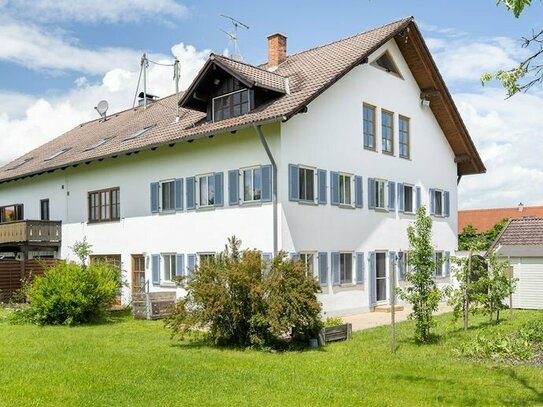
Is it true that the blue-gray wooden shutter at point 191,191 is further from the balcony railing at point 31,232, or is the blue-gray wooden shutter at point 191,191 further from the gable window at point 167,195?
the balcony railing at point 31,232

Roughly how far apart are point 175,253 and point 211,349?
315 inches

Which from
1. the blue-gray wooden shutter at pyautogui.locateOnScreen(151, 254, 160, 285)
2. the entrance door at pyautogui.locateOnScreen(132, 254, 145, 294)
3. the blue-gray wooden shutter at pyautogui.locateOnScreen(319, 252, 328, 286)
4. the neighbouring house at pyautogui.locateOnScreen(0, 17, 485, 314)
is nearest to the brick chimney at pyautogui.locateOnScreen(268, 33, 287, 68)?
the neighbouring house at pyautogui.locateOnScreen(0, 17, 485, 314)

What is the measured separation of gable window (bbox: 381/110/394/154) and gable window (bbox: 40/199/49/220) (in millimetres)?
14728

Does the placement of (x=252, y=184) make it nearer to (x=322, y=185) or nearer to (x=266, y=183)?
(x=266, y=183)

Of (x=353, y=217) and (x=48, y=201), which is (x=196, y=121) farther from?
(x=48, y=201)

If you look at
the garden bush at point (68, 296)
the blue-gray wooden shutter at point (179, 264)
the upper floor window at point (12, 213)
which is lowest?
the garden bush at point (68, 296)

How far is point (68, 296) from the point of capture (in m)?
16.7

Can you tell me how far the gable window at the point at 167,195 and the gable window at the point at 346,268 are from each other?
5.89 m

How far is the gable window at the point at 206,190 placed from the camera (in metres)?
19.1

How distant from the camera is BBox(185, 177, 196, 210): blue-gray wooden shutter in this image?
19578 mm

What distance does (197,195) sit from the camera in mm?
19547

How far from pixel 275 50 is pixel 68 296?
11587mm

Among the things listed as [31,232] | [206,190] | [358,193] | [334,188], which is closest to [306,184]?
[334,188]

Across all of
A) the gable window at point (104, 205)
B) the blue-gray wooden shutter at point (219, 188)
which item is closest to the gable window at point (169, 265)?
the blue-gray wooden shutter at point (219, 188)
